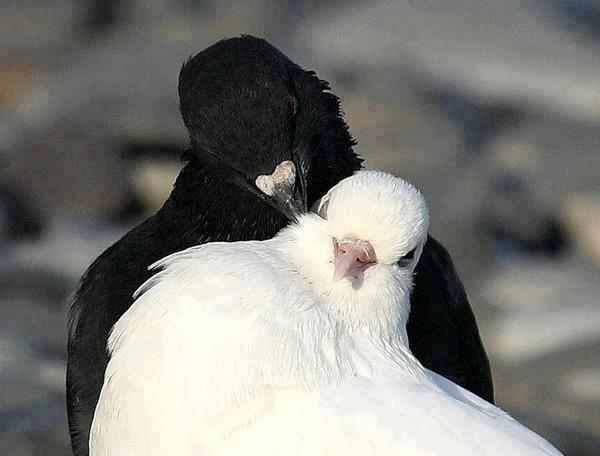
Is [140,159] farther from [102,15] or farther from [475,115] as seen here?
[102,15]

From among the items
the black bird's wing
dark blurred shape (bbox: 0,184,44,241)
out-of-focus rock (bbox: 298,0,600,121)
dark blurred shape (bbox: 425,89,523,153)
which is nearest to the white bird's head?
the black bird's wing

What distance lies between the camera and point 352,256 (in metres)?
5.39

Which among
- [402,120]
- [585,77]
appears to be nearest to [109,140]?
[402,120]

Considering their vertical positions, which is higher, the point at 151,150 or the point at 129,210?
the point at 151,150

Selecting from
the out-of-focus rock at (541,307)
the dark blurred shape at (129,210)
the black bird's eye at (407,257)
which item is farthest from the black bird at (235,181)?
the dark blurred shape at (129,210)

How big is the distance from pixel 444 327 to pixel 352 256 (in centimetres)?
201

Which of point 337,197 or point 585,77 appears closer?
point 337,197

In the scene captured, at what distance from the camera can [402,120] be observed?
619 inches

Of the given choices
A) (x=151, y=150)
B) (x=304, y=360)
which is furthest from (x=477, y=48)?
(x=304, y=360)

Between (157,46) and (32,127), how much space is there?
7.94 feet

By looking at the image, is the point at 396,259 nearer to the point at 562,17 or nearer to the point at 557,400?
the point at 557,400

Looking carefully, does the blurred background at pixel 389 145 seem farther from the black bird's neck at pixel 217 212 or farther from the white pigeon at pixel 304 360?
the white pigeon at pixel 304 360

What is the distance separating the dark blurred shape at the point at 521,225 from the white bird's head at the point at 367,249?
8242 millimetres

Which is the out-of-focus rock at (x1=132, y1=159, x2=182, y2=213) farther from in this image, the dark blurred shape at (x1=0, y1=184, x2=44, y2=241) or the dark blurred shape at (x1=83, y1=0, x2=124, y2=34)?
the dark blurred shape at (x1=83, y1=0, x2=124, y2=34)
